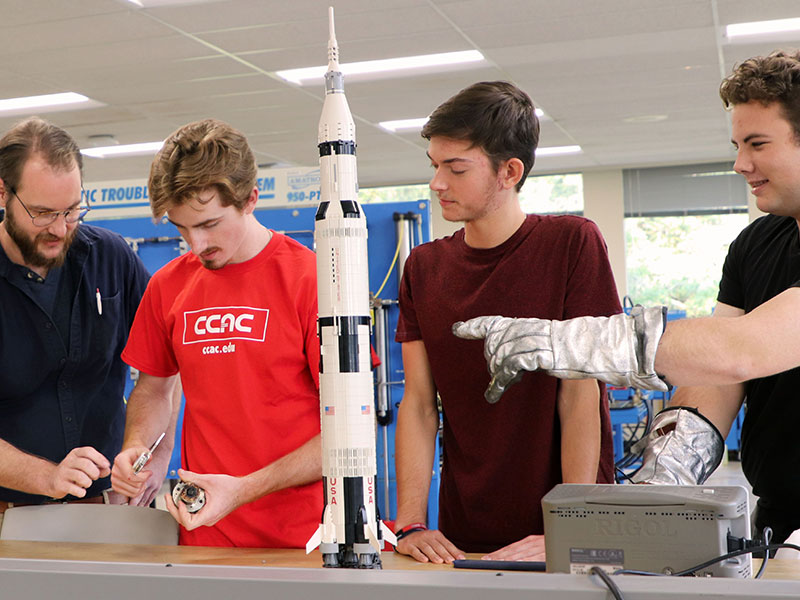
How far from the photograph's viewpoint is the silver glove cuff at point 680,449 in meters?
1.56

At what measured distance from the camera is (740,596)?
91 cm

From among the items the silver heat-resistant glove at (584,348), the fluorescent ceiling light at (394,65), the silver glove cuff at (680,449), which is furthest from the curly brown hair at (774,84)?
the fluorescent ceiling light at (394,65)

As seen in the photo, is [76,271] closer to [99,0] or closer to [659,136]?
[99,0]

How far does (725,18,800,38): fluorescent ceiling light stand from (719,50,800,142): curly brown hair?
196 inches

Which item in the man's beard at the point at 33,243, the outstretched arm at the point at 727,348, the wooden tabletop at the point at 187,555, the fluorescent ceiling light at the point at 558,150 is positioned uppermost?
the fluorescent ceiling light at the point at 558,150

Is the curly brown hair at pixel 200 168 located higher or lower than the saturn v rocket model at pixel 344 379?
higher

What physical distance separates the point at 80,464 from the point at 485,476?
872 mm

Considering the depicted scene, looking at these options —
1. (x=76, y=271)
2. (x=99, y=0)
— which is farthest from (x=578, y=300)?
(x=99, y=0)

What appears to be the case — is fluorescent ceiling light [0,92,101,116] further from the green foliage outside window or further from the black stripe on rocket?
the green foliage outside window

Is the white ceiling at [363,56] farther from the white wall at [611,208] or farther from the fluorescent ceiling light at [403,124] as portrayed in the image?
the white wall at [611,208]

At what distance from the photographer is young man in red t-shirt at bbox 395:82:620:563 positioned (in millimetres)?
1789

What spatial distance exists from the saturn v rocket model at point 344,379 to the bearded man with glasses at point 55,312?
3.39ft

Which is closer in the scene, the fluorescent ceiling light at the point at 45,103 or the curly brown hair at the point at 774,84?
the curly brown hair at the point at 774,84

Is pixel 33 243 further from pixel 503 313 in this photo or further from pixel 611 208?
pixel 611 208
